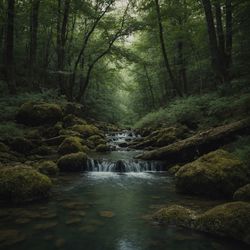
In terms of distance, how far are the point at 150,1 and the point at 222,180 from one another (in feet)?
55.1

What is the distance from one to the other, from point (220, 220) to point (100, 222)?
2042 mm

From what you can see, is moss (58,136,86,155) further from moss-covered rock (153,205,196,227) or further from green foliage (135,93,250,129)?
moss-covered rock (153,205,196,227)

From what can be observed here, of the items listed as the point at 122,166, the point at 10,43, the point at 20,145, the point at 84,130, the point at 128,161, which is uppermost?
the point at 10,43

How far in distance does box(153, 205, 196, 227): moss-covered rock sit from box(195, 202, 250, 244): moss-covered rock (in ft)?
0.58

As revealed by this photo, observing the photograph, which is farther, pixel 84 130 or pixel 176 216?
pixel 84 130

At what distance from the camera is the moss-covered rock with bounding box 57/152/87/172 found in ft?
33.2

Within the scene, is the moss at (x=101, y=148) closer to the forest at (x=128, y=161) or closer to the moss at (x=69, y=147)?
the forest at (x=128, y=161)

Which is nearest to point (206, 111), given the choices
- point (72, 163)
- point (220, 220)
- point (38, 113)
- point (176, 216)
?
point (72, 163)

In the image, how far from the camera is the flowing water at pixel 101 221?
172 inches

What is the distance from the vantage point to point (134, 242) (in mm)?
4480

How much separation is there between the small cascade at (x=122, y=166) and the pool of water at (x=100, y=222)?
249 centimetres

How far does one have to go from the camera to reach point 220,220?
4.70 m

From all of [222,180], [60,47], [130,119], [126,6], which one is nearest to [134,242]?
[222,180]

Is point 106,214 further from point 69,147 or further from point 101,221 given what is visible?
point 69,147
